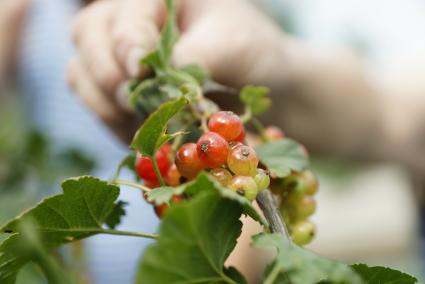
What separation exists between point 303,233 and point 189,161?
6.8 inches

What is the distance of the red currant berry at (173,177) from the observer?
524 mm

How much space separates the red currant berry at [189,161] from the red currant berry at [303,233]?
154mm

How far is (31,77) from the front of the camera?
7.56 feet

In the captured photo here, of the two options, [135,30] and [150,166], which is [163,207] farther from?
[135,30]

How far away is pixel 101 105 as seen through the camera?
1.33 m

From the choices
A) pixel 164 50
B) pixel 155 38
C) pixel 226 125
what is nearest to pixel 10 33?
pixel 155 38

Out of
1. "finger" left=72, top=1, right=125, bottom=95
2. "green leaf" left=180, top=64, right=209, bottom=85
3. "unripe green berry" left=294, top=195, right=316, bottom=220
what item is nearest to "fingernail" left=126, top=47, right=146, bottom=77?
"green leaf" left=180, top=64, right=209, bottom=85

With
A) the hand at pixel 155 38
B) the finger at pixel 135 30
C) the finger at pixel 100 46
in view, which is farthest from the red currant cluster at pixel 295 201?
the finger at pixel 100 46

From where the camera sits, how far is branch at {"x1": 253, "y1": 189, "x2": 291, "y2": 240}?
426 millimetres

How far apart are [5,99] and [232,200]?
2642 millimetres

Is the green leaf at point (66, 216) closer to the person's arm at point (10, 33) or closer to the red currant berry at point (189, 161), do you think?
the red currant berry at point (189, 161)

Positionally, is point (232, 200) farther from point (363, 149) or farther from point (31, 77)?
point (31, 77)

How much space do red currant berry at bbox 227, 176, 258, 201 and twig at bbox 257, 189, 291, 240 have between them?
23 millimetres

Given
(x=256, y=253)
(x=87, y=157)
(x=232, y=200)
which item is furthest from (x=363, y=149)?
(x=232, y=200)
